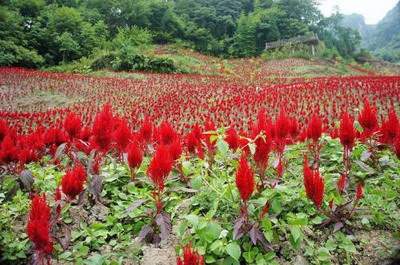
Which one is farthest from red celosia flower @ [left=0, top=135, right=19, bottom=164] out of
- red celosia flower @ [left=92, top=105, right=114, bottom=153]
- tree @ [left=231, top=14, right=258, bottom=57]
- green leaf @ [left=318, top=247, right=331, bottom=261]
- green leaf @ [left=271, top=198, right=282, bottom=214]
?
tree @ [left=231, top=14, right=258, bottom=57]

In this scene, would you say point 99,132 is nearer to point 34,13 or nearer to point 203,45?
point 34,13

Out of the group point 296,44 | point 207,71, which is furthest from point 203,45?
point 207,71

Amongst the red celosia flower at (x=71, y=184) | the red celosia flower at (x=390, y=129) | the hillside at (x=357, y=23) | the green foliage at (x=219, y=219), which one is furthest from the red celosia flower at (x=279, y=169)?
the hillside at (x=357, y=23)

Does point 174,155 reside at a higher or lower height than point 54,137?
higher

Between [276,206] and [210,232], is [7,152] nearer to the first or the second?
[210,232]

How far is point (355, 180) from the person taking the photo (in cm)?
349

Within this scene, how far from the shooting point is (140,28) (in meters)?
39.8

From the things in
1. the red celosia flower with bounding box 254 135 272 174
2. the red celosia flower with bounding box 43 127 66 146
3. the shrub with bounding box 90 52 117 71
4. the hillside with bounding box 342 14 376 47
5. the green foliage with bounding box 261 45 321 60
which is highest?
the hillside with bounding box 342 14 376 47

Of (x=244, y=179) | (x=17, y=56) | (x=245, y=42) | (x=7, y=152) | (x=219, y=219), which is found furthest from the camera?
(x=245, y=42)

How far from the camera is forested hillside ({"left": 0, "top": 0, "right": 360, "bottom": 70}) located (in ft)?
80.9

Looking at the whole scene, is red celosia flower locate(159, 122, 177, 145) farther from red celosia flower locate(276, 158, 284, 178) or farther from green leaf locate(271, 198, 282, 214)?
green leaf locate(271, 198, 282, 214)

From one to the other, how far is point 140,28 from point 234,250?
39.5m

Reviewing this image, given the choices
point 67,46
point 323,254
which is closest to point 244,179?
point 323,254

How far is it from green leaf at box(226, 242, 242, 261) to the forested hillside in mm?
20388
